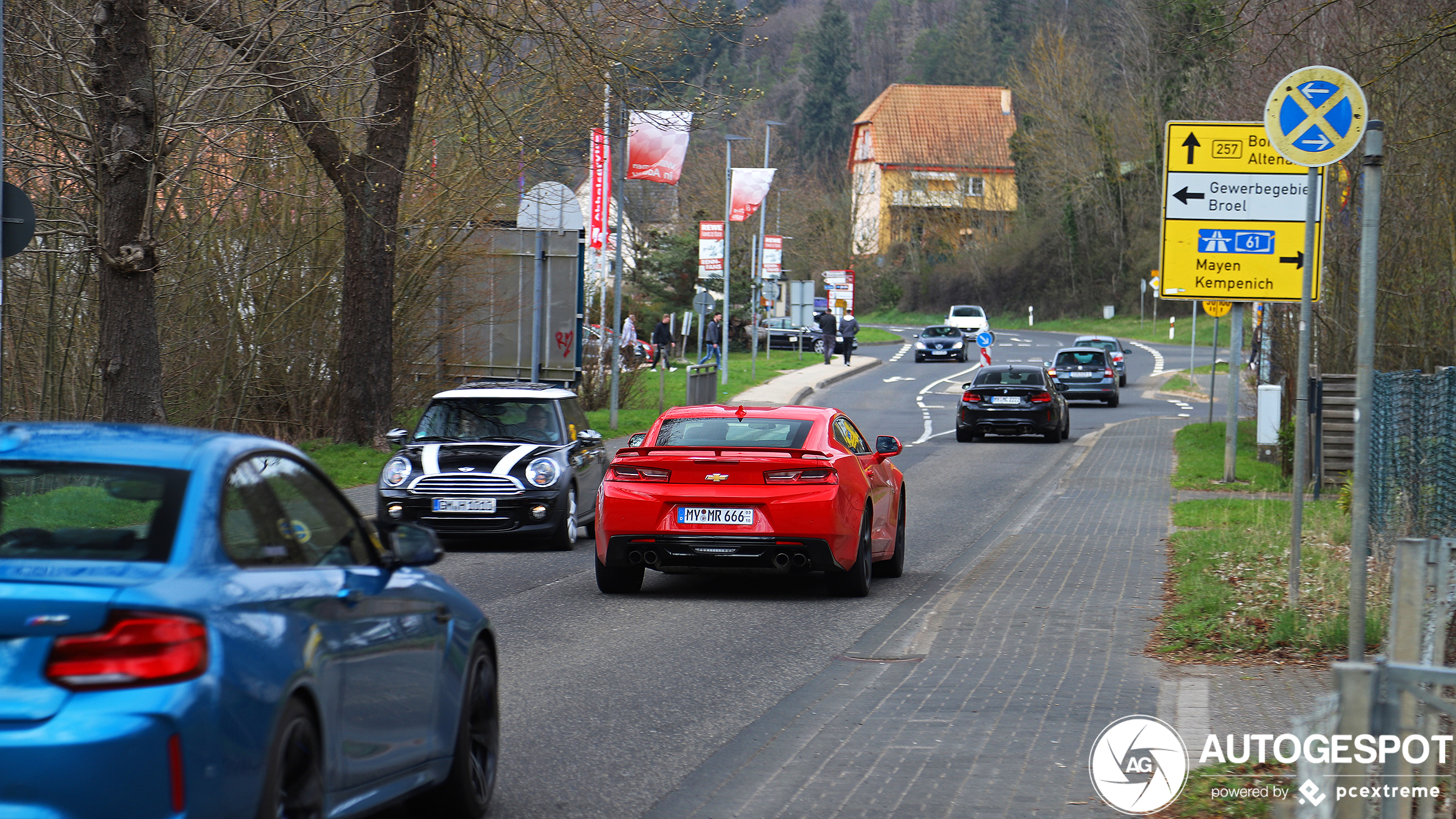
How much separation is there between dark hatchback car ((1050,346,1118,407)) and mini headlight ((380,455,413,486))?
2894cm

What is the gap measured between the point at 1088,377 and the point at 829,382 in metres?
9.63

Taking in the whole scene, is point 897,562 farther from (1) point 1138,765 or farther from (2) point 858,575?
(1) point 1138,765

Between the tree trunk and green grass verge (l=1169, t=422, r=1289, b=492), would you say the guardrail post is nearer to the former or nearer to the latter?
the tree trunk

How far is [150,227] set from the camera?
14.6 metres

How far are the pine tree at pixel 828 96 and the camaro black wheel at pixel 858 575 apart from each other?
115613 millimetres

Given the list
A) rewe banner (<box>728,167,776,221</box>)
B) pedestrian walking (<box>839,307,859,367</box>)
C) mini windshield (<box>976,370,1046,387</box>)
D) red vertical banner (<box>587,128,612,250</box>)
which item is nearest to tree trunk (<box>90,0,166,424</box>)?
red vertical banner (<box>587,128,612,250</box>)

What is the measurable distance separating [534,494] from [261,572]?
10615 mm

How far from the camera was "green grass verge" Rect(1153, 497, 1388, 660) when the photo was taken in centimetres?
926

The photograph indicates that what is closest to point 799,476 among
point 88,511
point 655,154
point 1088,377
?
point 88,511

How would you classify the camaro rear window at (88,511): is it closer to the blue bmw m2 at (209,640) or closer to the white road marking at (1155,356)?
the blue bmw m2 at (209,640)

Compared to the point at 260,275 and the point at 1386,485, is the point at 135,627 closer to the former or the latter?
the point at 1386,485

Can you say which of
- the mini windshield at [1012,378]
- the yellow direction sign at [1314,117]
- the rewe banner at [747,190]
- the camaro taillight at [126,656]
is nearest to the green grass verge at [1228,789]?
the camaro taillight at [126,656]

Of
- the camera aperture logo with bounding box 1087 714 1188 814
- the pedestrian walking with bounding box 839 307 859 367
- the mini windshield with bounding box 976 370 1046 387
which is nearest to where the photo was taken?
the camera aperture logo with bounding box 1087 714 1188 814

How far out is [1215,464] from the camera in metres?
23.8
